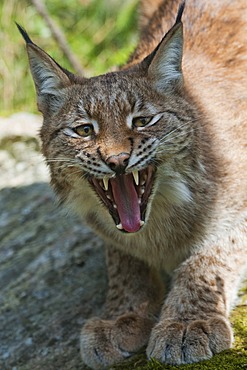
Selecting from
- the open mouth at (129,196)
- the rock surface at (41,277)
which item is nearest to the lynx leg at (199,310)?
the open mouth at (129,196)

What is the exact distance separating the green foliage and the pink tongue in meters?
4.69

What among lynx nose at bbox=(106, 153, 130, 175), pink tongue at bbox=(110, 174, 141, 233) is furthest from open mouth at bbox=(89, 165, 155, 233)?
lynx nose at bbox=(106, 153, 130, 175)

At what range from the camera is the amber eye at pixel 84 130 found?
4.03 metres

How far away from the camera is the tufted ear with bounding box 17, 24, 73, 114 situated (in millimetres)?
4316

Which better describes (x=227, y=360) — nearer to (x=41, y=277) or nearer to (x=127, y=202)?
(x=127, y=202)

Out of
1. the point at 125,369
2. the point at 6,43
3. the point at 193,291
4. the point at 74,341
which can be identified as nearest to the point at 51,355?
the point at 74,341

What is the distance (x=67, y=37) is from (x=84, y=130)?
5358 mm

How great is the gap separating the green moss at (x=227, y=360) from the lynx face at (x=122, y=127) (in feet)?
2.40

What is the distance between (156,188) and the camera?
4.02 m

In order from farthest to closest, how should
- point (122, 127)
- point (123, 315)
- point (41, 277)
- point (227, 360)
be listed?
1. point (41, 277)
2. point (123, 315)
3. point (122, 127)
4. point (227, 360)

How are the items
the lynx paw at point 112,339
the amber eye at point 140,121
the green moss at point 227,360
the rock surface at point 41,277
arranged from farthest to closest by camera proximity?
1. the rock surface at point 41,277
2. the lynx paw at point 112,339
3. the amber eye at point 140,121
4. the green moss at point 227,360

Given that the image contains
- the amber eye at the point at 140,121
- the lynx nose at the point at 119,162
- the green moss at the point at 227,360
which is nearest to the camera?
the green moss at the point at 227,360

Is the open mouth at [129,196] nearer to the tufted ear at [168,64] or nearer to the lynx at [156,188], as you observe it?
the lynx at [156,188]

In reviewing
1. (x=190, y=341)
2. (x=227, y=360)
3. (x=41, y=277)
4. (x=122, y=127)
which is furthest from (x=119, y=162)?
(x=41, y=277)
